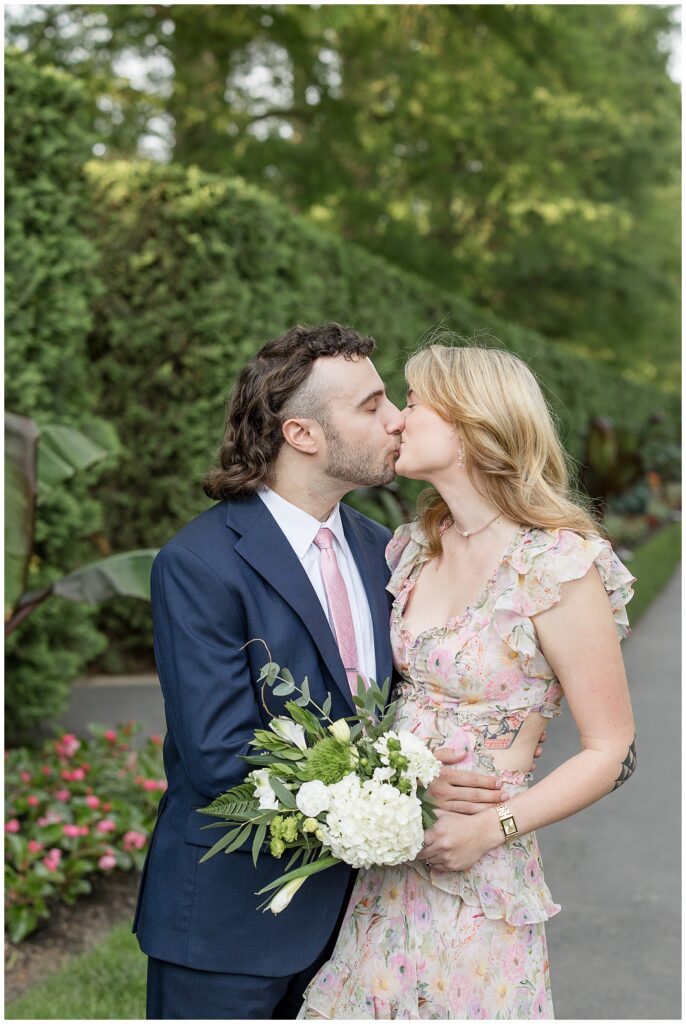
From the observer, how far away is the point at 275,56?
49.0 ft

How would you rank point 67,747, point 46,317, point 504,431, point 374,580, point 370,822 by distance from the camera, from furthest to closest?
point 46,317
point 67,747
point 374,580
point 504,431
point 370,822

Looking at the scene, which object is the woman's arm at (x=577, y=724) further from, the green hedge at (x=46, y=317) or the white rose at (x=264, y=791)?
the green hedge at (x=46, y=317)

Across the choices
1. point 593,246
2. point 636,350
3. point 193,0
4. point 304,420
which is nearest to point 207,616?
point 304,420

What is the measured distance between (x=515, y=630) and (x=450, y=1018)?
36.5 inches

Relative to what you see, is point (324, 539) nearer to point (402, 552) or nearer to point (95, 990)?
point (402, 552)

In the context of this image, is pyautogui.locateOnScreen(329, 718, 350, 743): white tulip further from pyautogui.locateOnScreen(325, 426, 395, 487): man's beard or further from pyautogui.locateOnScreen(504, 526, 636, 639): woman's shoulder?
pyautogui.locateOnScreen(325, 426, 395, 487): man's beard

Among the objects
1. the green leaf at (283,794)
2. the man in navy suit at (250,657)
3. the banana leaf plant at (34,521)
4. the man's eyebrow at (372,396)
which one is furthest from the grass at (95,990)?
the man's eyebrow at (372,396)

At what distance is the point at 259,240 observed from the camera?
345 inches

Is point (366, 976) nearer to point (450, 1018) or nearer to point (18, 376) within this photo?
point (450, 1018)

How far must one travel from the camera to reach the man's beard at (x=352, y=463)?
8.96 ft

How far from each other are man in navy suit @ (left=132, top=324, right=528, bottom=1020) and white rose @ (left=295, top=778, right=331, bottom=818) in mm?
207

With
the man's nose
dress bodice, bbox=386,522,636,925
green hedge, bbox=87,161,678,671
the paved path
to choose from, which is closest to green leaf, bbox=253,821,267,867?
dress bodice, bbox=386,522,636,925

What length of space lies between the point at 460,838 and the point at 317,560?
2.53ft

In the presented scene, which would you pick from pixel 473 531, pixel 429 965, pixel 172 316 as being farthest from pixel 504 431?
pixel 172 316
